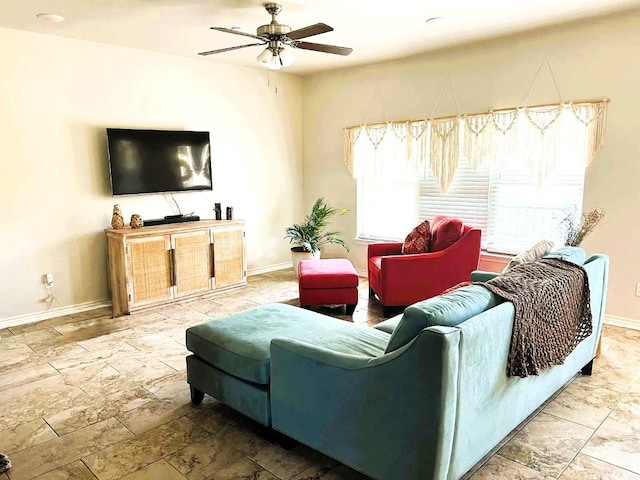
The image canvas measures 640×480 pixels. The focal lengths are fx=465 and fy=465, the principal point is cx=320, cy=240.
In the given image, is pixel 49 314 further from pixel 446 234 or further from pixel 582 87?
pixel 582 87

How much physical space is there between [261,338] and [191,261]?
8.68ft

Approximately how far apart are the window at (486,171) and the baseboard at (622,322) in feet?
2.83

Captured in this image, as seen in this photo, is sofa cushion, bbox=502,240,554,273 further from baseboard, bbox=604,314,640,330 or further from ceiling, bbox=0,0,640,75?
ceiling, bbox=0,0,640,75

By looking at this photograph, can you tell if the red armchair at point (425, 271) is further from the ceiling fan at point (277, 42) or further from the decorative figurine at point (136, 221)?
the decorative figurine at point (136, 221)

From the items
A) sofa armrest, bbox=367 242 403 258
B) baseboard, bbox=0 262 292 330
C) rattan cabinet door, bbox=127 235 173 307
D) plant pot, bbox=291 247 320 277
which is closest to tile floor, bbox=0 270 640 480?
baseboard, bbox=0 262 292 330

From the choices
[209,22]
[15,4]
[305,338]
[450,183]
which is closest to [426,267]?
[450,183]

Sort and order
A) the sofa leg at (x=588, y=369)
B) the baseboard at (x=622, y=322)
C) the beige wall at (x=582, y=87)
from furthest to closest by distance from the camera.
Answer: the baseboard at (x=622, y=322)
the beige wall at (x=582, y=87)
the sofa leg at (x=588, y=369)

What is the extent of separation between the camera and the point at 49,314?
4504 mm

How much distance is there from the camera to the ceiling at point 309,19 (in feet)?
11.5

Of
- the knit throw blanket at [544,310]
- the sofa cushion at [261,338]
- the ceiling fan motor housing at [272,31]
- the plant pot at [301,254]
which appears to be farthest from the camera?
the plant pot at [301,254]

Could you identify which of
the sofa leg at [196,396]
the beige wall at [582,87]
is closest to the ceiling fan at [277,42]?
the beige wall at [582,87]

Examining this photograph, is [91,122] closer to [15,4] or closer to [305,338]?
[15,4]

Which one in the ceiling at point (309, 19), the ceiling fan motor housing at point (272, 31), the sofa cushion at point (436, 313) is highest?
the ceiling at point (309, 19)

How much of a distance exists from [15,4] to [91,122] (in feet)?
4.25
